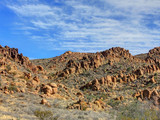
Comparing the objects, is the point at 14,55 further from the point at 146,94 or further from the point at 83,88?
the point at 146,94

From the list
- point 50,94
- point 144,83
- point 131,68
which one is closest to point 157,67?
point 131,68

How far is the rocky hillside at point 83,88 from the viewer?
16.1m

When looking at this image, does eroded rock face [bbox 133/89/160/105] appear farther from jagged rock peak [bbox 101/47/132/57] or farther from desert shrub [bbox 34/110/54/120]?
jagged rock peak [bbox 101/47/132/57]

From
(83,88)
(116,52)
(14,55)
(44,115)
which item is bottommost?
(44,115)

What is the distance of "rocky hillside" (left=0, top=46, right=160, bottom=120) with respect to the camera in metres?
16.1

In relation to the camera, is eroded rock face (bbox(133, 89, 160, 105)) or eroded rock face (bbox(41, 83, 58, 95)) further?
eroded rock face (bbox(133, 89, 160, 105))

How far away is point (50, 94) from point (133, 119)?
1395cm

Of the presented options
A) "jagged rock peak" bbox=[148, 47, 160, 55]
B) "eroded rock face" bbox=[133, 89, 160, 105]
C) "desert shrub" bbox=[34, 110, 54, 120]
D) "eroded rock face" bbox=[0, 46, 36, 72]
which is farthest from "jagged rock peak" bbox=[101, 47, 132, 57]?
"desert shrub" bbox=[34, 110, 54, 120]

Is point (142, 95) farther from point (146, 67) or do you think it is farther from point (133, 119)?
point (133, 119)

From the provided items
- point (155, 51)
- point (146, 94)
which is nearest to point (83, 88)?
point (146, 94)

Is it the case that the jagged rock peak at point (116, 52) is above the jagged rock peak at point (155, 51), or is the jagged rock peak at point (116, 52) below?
below

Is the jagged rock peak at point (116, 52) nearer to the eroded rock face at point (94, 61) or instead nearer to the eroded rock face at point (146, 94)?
the eroded rock face at point (94, 61)

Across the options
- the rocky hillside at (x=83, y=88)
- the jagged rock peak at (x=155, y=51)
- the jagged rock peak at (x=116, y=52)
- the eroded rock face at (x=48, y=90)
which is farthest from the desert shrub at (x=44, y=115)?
the jagged rock peak at (x=155, y=51)

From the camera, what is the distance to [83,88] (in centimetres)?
3981
